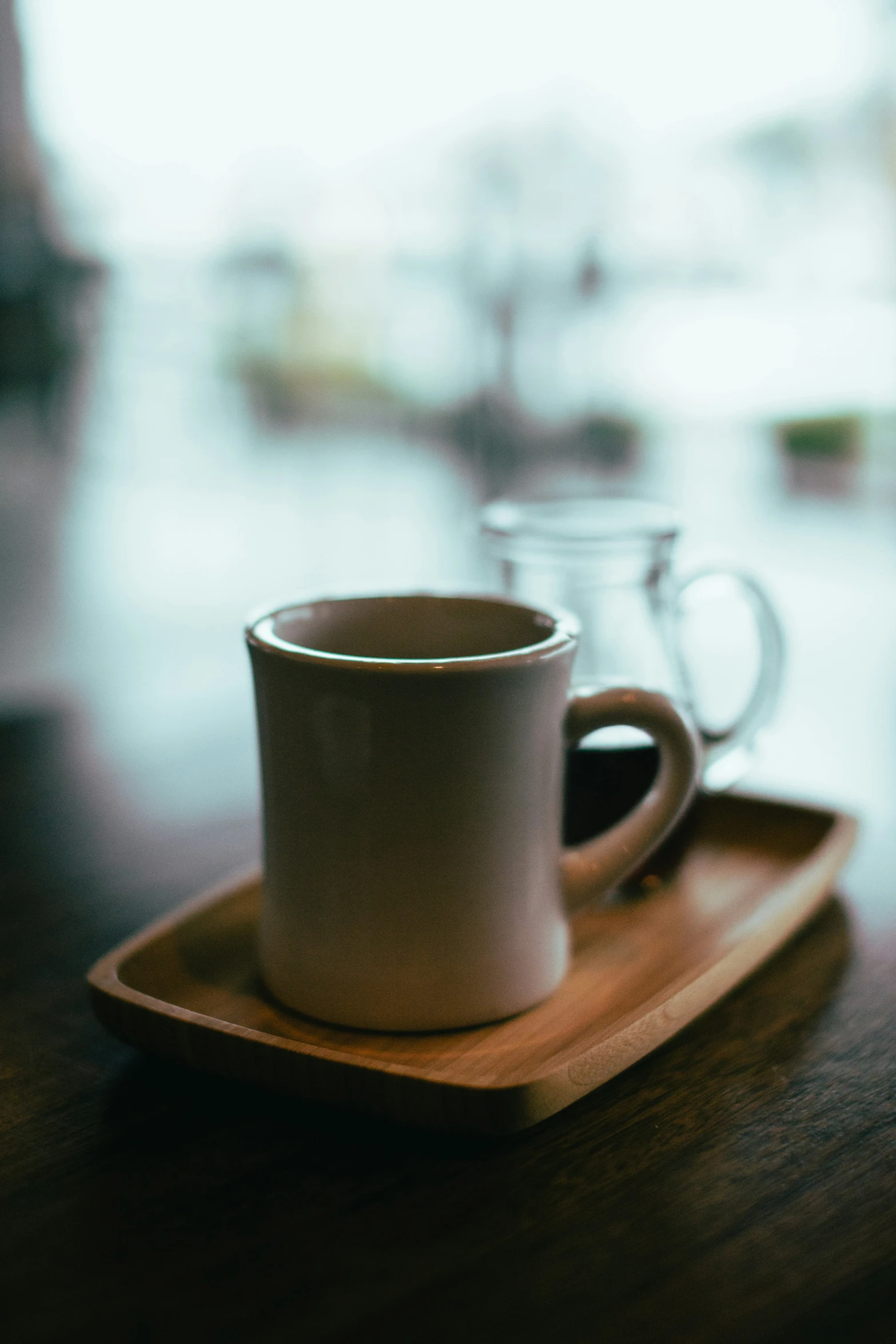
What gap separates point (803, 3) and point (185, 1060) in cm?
436

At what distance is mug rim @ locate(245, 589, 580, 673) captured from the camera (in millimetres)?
352

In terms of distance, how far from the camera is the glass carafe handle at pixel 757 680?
52 cm

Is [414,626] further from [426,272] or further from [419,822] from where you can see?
[426,272]

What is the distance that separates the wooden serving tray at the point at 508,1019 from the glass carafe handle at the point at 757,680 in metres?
0.02

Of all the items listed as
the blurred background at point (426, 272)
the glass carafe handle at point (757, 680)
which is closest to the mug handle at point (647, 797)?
the glass carafe handle at point (757, 680)

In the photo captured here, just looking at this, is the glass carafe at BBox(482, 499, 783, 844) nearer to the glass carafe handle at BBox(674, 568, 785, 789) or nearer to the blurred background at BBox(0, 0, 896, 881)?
the glass carafe handle at BBox(674, 568, 785, 789)

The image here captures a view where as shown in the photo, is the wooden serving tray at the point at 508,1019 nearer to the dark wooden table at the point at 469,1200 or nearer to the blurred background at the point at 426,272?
the dark wooden table at the point at 469,1200

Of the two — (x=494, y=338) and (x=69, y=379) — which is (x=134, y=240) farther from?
(x=494, y=338)

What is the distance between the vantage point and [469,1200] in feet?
1.04

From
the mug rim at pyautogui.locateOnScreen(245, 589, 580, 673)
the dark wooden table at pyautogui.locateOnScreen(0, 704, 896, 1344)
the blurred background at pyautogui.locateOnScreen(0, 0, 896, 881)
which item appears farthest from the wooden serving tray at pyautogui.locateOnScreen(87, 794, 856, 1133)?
the blurred background at pyautogui.locateOnScreen(0, 0, 896, 881)

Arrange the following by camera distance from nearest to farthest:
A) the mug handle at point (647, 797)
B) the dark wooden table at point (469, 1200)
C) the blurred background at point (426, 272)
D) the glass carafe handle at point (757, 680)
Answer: the dark wooden table at point (469, 1200), the mug handle at point (647, 797), the glass carafe handle at point (757, 680), the blurred background at point (426, 272)

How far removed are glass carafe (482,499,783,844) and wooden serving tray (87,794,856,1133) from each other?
4 cm

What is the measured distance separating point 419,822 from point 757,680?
23 cm

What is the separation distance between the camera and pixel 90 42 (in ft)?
13.5
